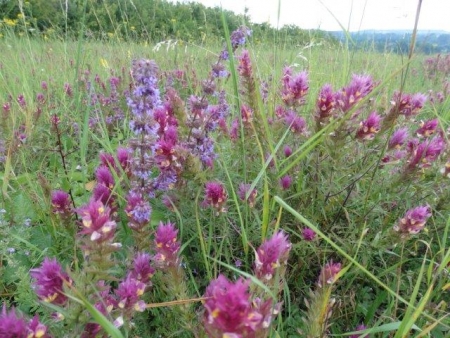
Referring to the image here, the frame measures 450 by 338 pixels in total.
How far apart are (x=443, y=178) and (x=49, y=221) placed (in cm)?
180

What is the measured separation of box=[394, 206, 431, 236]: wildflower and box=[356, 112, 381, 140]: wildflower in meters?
0.38

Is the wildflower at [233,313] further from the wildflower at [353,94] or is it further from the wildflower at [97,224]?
the wildflower at [353,94]

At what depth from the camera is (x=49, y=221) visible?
1.85 metres

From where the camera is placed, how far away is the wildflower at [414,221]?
1.45 meters

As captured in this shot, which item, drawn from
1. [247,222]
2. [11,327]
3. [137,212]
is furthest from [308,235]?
[11,327]

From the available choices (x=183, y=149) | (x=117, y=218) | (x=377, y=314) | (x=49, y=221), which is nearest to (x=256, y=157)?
(x=183, y=149)

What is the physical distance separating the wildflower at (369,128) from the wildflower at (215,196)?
0.66 metres

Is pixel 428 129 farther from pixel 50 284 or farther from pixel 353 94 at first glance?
pixel 50 284

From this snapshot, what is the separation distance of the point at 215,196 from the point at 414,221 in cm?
74

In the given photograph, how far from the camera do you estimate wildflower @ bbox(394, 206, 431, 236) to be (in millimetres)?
1445

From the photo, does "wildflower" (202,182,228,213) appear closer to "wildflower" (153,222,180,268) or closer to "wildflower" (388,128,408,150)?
"wildflower" (153,222,180,268)

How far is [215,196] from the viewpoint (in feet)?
4.91

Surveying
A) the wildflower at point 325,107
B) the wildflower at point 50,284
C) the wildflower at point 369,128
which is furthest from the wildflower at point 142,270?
the wildflower at point 369,128

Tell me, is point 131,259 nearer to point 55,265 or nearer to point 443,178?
point 55,265
